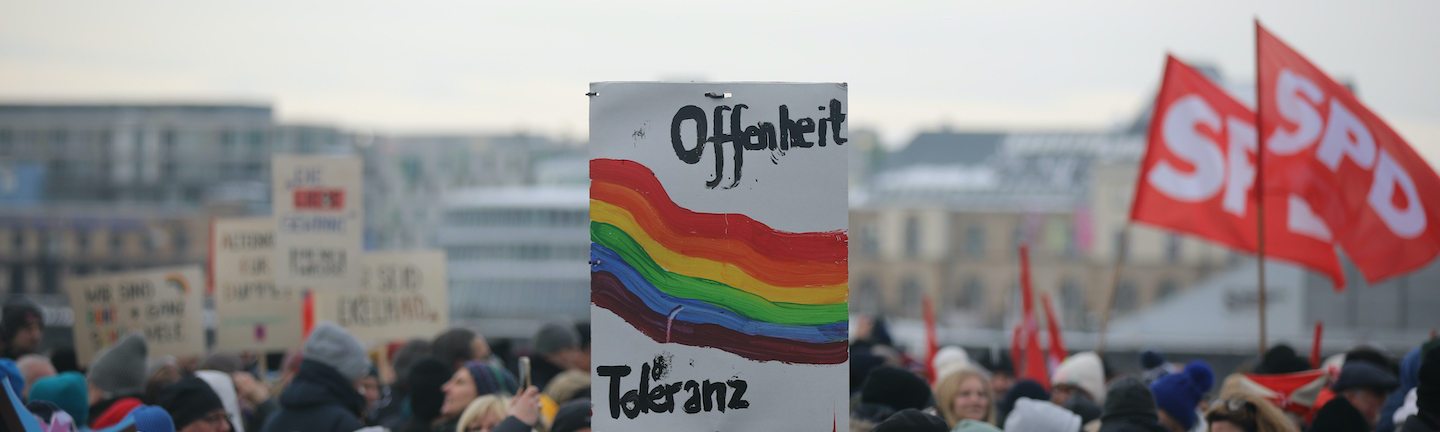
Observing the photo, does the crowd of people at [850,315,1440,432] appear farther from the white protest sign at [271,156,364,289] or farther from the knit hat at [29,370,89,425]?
the white protest sign at [271,156,364,289]

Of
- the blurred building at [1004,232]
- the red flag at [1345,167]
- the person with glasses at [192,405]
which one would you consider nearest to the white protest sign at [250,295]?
the person with glasses at [192,405]

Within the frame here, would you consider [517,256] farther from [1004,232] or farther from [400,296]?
[400,296]

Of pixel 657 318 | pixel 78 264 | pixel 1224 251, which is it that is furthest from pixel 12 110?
pixel 657 318

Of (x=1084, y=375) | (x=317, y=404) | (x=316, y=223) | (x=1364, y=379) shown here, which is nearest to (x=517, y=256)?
(x=316, y=223)

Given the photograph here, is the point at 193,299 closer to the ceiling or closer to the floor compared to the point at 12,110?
closer to the floor

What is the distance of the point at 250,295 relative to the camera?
29.0 ft

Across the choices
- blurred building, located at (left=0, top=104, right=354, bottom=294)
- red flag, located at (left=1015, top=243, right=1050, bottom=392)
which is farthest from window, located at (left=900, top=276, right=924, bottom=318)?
red flag, located at (left=1015, top=243, right=1050, bottom=392)

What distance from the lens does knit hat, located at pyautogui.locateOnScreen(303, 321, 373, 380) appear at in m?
5.17

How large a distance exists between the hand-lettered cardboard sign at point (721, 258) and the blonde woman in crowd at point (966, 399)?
190cm

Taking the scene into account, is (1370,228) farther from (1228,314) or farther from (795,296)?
(1228,314)

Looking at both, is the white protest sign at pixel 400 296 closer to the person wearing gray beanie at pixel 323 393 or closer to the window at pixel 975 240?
the person wearing gray beanie at pixel 323 393

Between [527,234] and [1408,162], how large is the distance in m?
74.5

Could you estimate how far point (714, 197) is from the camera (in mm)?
3439

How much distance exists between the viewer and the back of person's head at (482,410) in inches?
181
